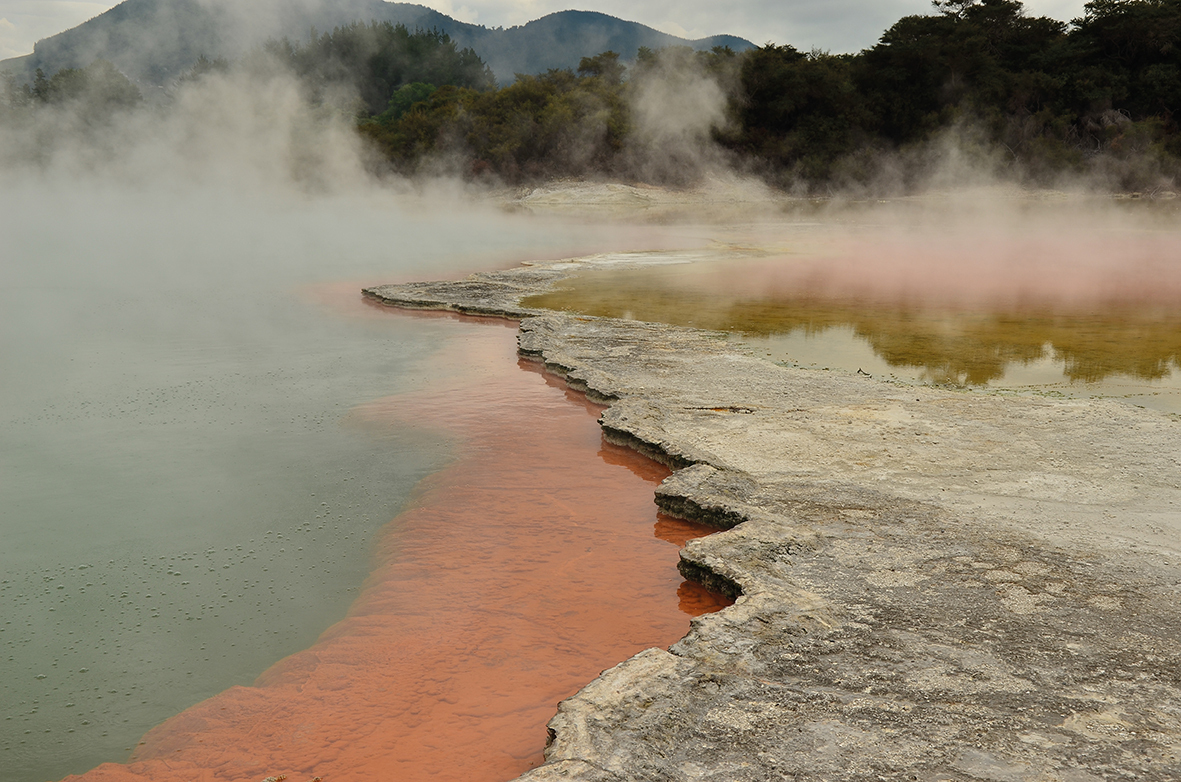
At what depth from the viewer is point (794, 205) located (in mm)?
29750

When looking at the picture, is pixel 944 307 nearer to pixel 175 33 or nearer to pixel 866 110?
pixel 866 110

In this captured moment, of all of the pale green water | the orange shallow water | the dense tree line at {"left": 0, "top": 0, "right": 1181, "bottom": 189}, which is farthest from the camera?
the dense tree line at {"left": 0, "top": 0, "right": 1181, "bottom": 189}

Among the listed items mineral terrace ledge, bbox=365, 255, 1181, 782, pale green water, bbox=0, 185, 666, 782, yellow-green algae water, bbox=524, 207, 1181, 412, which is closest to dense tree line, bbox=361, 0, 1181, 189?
yellow-green algae water, bbox=524, 207, 1181, 412

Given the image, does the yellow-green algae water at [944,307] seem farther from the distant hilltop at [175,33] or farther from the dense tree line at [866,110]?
the distant hilltop at [175,33]

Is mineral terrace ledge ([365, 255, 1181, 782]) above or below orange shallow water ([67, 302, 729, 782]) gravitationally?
above

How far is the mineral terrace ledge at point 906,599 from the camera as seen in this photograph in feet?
8.01

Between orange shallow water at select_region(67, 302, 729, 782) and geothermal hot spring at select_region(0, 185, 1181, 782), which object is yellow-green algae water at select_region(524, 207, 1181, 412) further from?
orange shallow water at select_region(67, 302, 729, 782)

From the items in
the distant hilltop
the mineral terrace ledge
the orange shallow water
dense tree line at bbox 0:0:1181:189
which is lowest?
the orange shallow water

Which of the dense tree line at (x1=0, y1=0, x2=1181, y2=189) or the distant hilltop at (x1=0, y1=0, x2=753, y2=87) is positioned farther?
the distant hilltop at (x1=0, y1=0, x2=753, y2=87)

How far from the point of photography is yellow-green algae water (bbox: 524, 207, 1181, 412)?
7.27 metres

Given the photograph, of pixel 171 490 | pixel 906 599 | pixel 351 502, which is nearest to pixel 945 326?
pixel 906 599

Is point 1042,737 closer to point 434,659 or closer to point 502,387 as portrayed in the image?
point 434,659

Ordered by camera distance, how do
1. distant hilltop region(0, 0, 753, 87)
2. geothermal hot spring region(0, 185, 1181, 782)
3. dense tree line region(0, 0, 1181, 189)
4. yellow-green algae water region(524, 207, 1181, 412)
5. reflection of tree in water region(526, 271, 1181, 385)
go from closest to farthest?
geothermal hot spring region(0, 185, 1181, 782)
yellow-green algae water region(524, 207, 1181, 412)
reflection of tree in water region(526, 271, 1181, 385)
dense tree line region(0, 0, 1181, 189)
distant hilltop region(0, 0, 753, 87)

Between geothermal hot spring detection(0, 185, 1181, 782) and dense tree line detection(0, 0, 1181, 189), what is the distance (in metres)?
21.5
